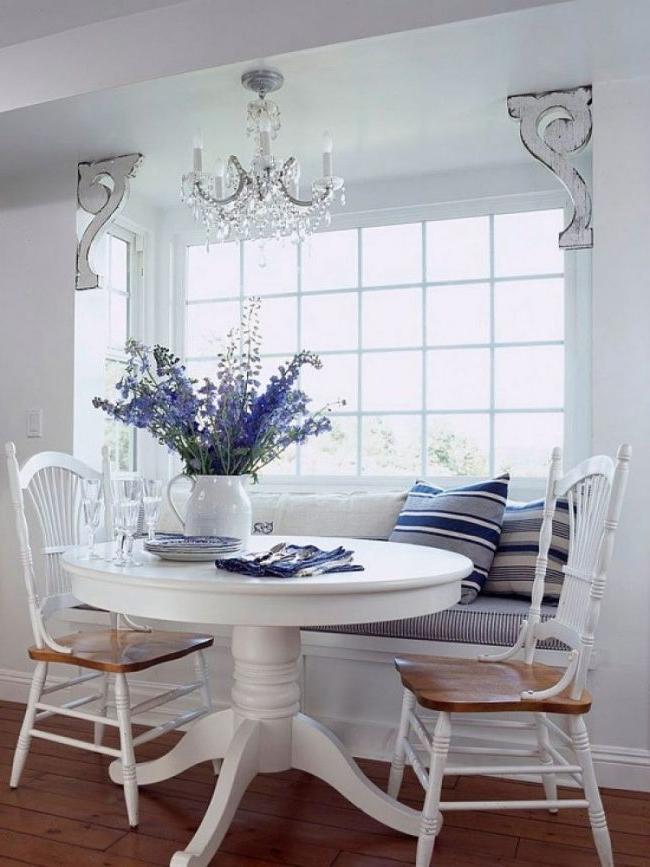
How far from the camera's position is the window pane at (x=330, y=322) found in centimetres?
357

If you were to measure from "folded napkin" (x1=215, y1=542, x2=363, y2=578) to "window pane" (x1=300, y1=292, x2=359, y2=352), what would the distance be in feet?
5.63

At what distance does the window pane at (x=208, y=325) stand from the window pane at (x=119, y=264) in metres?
0.32

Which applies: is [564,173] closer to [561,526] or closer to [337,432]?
[561,526]

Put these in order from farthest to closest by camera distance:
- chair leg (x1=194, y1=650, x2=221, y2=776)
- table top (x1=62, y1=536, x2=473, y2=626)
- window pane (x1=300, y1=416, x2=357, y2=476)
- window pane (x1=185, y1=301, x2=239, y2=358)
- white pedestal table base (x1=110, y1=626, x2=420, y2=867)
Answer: window pane (x1=185, y1=301, x2=239, y2=358) < window pane (x1=300, y1=416, x2=357, y2=476) < chair leg (x1=194, y1=650, x2=221, y2=776) < white pedestal table base (x1=110, y1=626, x2=420, y2=867) < table top (x1=62, y1=536, x2=473, y2=626)

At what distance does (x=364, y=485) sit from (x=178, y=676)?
1113 millimetres

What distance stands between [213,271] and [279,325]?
1.45 feet

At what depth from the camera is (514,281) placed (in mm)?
3316

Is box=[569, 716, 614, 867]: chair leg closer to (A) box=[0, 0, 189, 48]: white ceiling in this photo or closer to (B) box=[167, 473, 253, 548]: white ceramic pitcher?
(B) box=[167, 473, 253, 548]: white ceramic pitcher

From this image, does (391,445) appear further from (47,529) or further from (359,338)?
(47,529)

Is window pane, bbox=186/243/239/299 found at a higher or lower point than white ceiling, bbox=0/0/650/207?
lower

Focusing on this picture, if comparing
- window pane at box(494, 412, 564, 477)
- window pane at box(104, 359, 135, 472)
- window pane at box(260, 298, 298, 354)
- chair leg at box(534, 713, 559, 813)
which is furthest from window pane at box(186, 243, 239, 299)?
chair leg at box(534, 713, 559, 813)

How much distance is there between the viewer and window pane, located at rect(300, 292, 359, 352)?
11.7ft

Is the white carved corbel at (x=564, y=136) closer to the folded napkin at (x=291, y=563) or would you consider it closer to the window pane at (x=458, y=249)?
the window pane at (x=458, y=249)

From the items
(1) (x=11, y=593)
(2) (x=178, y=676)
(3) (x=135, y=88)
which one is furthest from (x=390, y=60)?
(1) (x=11, y=593)
